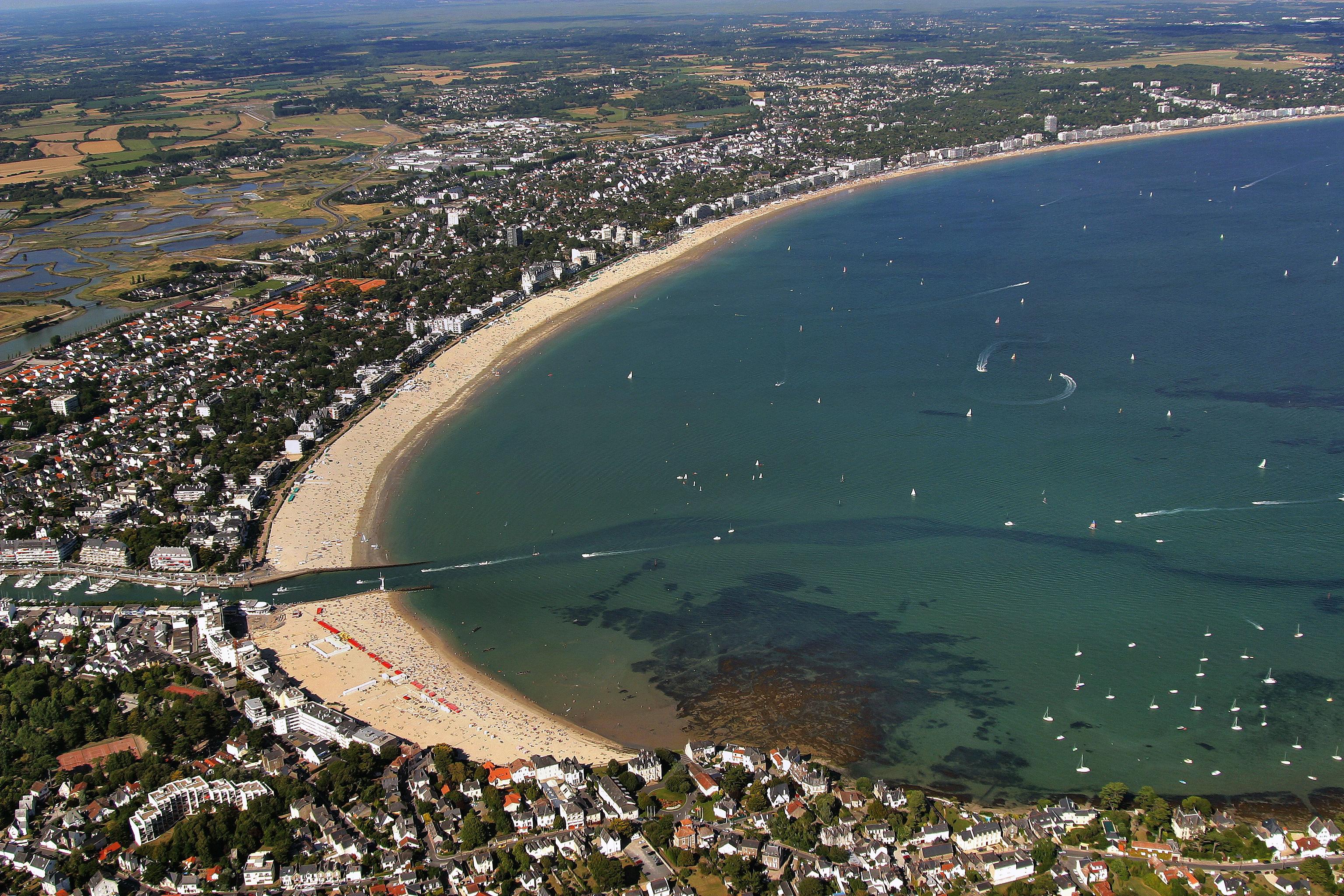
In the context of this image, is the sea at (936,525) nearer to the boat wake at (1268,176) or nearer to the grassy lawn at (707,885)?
the grassy lawn at (707,885)

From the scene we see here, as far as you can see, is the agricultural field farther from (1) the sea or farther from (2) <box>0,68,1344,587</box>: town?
(1) the sea

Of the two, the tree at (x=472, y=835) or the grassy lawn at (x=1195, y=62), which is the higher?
the grassy lawn at (x=1195, y=62)

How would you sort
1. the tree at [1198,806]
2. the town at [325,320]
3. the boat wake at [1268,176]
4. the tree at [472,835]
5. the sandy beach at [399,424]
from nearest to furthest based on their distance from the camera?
the tree at [1198,806] < the tree at [472,835] < the sandy beach at [399,424] < the town at [325,320] < the boat wake at [1268,176]

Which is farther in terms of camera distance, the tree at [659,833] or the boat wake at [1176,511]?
the boat wake at [1176,511]

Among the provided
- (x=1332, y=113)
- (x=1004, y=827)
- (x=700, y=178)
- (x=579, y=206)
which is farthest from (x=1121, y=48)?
(x=1004, y=827)

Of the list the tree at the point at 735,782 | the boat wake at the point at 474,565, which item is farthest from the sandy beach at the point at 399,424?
the tree at the point at 735,782
